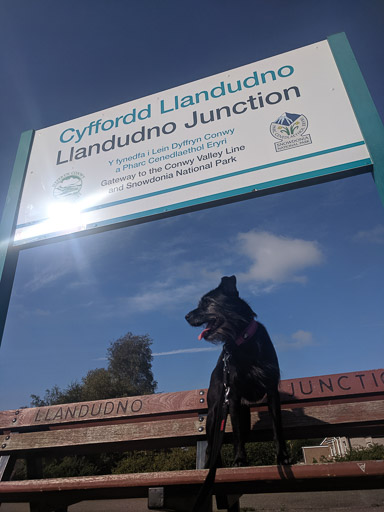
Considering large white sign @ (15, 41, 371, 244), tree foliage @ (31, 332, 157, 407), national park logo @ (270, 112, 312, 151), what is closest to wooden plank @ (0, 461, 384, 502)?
large white sign @ (15, 41, 371, 244)

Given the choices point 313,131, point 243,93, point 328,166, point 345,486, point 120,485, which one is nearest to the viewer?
point 345,486

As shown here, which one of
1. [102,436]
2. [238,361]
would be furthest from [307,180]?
[102,436]

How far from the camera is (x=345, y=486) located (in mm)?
1331

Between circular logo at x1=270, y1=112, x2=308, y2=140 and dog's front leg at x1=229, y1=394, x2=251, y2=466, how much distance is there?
6.10 ft

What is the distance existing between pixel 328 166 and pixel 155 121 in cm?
165

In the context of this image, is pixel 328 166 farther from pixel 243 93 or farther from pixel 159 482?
pixel 159 482

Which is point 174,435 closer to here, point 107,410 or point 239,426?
point 239,426

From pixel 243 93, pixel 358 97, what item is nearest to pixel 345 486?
pixel 358 97

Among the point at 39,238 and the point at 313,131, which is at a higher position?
the point at 313,131

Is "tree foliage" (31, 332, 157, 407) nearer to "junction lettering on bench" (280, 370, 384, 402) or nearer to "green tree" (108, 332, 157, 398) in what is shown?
"green tree" (108, 332, 157, 398)

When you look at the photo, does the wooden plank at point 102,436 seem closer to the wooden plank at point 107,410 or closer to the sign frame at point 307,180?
the wooden plank at point 107,410

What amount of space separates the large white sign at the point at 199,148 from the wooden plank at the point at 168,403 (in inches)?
50.5

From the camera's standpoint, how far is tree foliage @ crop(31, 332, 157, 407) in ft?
74.4

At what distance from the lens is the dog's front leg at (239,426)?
67.0 inches
